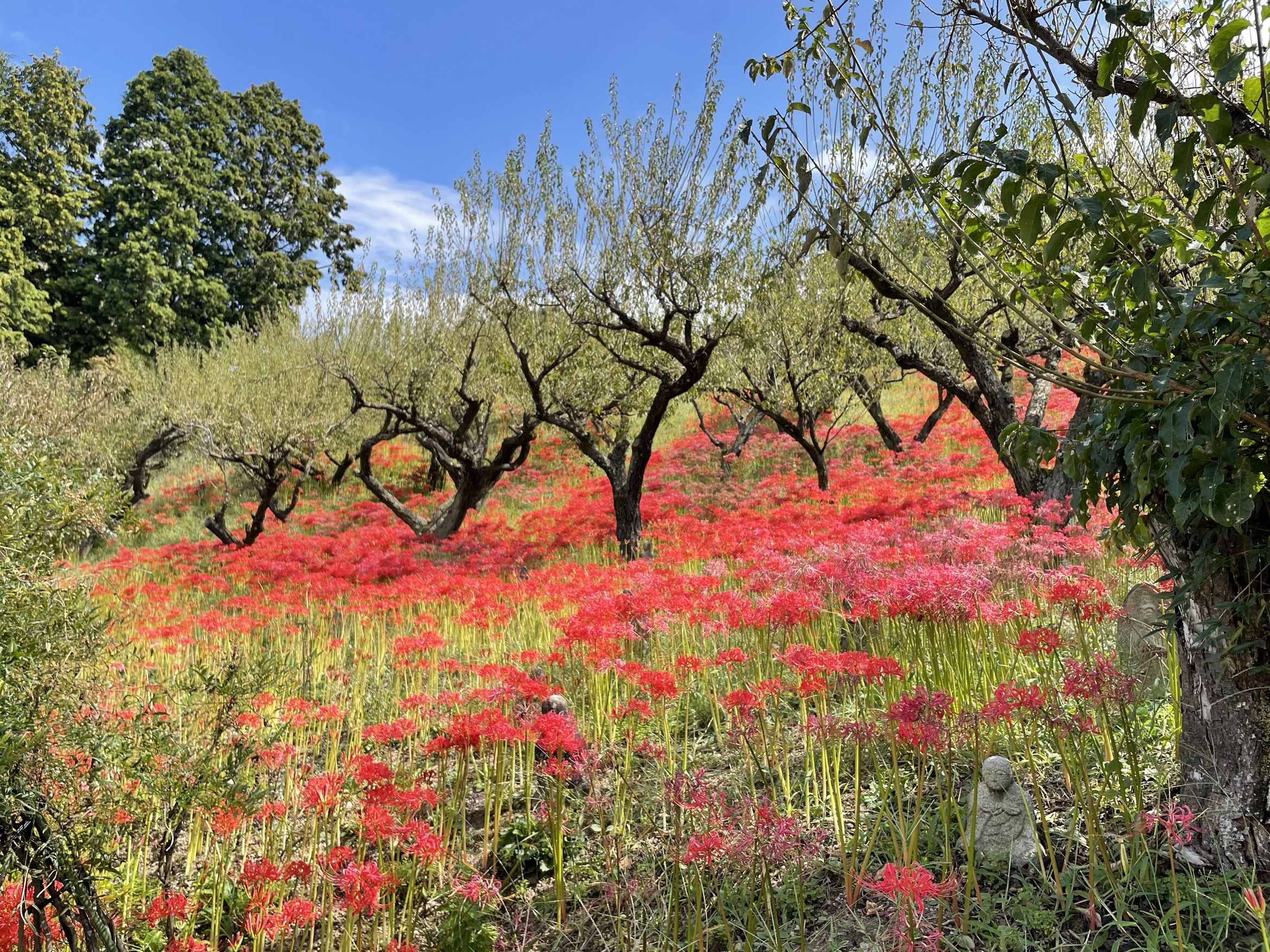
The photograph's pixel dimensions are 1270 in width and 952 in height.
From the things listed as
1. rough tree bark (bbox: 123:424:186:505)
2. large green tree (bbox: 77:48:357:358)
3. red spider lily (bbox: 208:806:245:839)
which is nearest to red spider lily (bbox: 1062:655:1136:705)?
red spider lily (bbox: 208:806:245:839)

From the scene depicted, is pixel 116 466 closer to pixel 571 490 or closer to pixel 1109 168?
pixel 571 490

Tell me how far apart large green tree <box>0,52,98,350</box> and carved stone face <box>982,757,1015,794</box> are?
97.5 ft

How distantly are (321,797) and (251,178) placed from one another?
38395 millimetres

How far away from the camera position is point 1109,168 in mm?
Answer: 2145

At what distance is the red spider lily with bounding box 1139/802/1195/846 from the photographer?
2260mm

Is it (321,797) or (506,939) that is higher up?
(321,797)

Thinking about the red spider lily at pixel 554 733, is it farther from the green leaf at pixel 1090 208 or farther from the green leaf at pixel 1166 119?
the green leaf at pixel 1166 119

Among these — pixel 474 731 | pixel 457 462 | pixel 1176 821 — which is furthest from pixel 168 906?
pixel 457 462

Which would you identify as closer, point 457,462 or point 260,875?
point 260,875

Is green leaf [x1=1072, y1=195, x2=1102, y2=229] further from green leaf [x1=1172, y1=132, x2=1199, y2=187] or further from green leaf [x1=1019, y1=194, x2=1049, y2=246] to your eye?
green leaf [x1=1172, y1=132, x2=1199, y2=187]

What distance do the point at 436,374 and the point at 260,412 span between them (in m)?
3.93

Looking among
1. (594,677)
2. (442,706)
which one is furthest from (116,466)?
(594,677)

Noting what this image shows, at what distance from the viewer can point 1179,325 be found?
1832mm

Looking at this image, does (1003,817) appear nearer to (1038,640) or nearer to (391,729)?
(1038,640)
